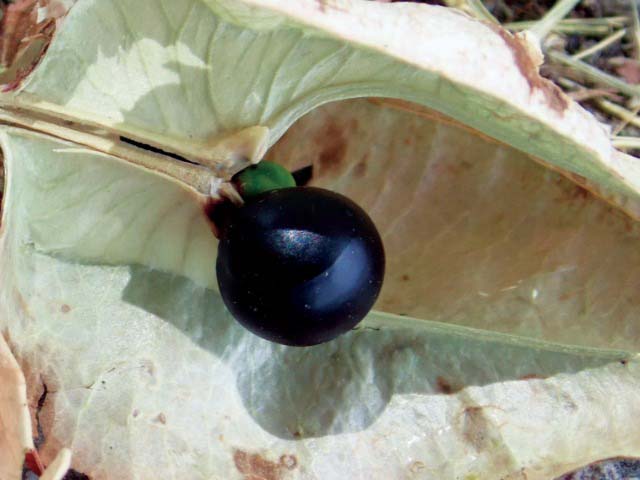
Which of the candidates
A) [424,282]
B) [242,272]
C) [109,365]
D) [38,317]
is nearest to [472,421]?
[424,282]

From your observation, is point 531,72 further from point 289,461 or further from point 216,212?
point 289,461

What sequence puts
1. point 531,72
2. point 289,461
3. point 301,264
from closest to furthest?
point 531,72
point 301,264
point 289,461

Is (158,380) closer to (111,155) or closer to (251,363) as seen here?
(251,363)

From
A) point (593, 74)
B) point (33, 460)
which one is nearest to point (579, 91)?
point (593, 74)

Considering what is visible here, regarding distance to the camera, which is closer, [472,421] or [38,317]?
[38,317]

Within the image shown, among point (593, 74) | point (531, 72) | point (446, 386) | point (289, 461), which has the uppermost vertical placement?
point (531, 72)

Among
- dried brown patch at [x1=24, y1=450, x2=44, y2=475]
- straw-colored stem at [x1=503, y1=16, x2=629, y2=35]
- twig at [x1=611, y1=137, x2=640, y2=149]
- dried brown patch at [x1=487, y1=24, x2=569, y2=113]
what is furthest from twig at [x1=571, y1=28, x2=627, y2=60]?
dried brown patch at [x1=24, y1=450, x2=44, y2=475]
